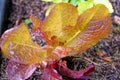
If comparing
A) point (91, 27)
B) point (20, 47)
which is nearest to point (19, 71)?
point (20, 47)

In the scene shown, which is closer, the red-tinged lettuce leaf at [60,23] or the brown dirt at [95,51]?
the red-tinged lettuce leaf at [60,23]

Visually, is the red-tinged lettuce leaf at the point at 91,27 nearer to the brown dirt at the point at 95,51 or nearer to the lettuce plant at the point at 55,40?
the lettuce plant at the point at 55,40

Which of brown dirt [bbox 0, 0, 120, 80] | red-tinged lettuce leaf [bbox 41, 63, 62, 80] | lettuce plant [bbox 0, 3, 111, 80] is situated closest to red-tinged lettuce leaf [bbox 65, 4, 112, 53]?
lettuce plant [bbox 0, 3, 111, 80]

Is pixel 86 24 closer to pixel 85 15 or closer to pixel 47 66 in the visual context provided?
pixel 85 15

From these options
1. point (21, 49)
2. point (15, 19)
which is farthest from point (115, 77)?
point (15, 19)

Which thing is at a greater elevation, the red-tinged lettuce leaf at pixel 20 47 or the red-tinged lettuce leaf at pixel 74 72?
the red-tinged lettuce leaf at pixel 20 47

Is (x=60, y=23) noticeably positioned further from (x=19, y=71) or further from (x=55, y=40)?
(x=19, y=71)

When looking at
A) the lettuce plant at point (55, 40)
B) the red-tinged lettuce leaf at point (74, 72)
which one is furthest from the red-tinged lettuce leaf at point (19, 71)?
the red-tinged lettuce leaf at point (74, 72)

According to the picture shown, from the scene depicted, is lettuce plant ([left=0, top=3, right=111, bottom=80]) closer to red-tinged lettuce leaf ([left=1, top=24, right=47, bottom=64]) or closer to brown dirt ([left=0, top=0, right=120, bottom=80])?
red-tinged lettuce leaf ([left=1, top=24, right=47, bottom=64])
